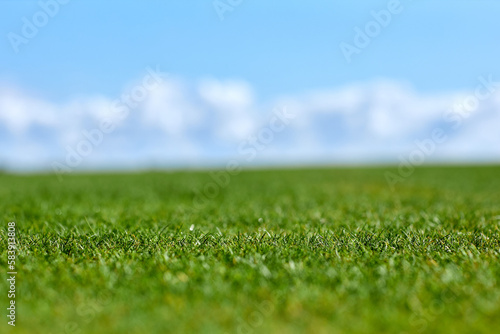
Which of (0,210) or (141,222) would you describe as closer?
(141,222)

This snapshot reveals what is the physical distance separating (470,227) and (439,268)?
3091mm

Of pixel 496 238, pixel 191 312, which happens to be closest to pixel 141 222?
pixel 191 312

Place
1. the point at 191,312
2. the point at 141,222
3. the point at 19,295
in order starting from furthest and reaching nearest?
the point at 141,222 < the point at 19,295 < the point at 191,312

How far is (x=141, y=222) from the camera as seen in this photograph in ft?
27.8

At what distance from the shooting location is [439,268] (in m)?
5.28

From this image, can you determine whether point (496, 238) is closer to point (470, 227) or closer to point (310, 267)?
point (470, 227)

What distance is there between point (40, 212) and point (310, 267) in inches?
269

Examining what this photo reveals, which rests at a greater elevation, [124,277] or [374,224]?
[124,277]

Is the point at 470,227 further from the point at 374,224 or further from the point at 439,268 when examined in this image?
the point at 439,268

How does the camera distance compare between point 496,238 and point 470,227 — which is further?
point 470,227

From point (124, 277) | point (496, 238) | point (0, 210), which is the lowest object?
point (0, 210)

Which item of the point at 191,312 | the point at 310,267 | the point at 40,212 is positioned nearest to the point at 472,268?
the point at 310,267

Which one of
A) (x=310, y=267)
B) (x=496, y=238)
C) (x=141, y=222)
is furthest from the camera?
(x=141, y=222)

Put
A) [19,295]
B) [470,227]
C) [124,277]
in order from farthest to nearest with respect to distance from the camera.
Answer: [470,227] → [124,277] → [19,295]
